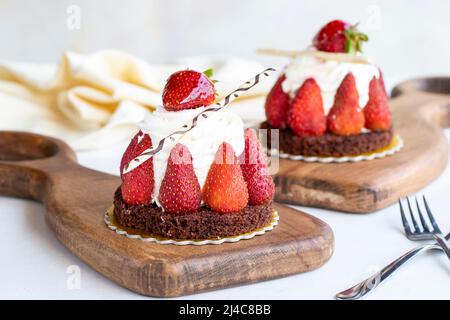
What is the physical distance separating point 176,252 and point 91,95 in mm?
1589

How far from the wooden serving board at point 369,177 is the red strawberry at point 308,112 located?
12cm

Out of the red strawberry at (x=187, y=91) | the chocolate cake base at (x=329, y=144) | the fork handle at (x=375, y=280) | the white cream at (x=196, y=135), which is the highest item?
the red strawberry at (x=187, y=91)

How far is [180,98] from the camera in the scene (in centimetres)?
193

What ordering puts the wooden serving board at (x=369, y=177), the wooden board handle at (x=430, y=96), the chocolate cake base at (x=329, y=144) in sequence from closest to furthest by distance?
1. the wooden serving board at (x=369, y=177)
2. the chocolate cake base at (x=329, y=144)
3. the wooden board handle at (x=430, y=96)

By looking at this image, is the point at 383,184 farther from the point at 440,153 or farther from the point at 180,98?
the point at 180,98

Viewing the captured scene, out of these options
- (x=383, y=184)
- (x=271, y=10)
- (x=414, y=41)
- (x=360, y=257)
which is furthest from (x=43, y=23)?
(x=360, y=257)

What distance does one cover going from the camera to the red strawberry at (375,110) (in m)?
2.68

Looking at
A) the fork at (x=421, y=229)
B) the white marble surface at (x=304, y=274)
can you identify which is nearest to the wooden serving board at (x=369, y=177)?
the white marble surface at (x=304, y=274)

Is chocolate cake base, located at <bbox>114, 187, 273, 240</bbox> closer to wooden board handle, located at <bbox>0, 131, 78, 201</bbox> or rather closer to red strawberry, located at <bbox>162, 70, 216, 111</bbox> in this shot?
red strawberry, located at <bbox>162, 70, 216, 111</bbox>

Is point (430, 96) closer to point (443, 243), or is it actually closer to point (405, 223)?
point (405, 223)

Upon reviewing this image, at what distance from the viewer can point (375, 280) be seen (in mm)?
1768

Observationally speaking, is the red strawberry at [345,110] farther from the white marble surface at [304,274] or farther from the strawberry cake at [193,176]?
the strawberry cake at [193,176]

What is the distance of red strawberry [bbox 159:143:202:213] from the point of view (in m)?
1.91

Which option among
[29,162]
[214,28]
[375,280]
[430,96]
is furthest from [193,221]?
[214,28]
